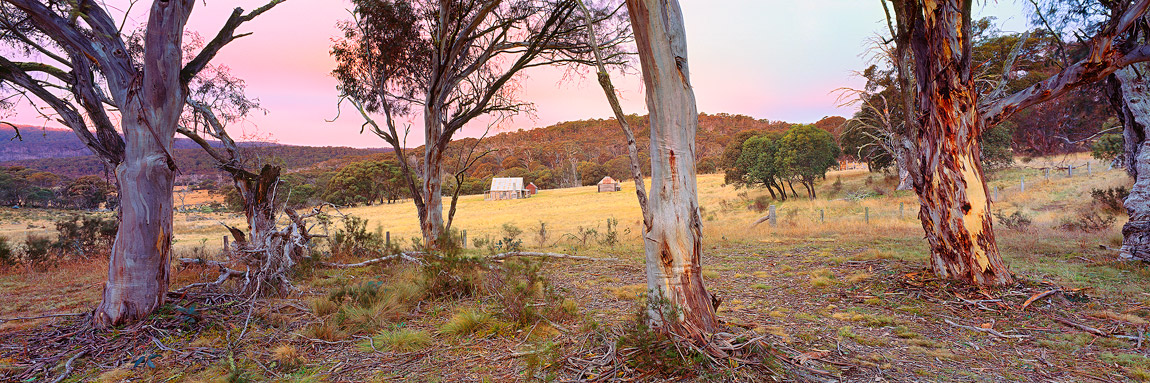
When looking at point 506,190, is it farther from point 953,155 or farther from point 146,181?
point 953,155

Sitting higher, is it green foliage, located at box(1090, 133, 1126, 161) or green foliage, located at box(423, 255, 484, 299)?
green foliage, located at box(1090, 133, 1126, 161)

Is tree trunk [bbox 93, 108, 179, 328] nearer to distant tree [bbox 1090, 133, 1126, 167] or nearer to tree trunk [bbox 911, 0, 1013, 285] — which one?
tree trunk [bbox 911, 0, 1013, 285]

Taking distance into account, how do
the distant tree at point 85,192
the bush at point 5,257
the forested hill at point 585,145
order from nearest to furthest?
the bush at point 5,257 < the distant tree at point 85,192 < the forested hill at point 585,145

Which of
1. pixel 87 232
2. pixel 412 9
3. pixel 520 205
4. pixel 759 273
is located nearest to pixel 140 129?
pixel 412 9

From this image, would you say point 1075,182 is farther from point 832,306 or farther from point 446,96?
point 446,96

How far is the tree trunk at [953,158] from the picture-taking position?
5.71 meters

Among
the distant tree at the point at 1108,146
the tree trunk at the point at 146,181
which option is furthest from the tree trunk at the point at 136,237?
the distant tree at the point at 1108,146

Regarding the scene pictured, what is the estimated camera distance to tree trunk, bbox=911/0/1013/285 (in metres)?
5.71

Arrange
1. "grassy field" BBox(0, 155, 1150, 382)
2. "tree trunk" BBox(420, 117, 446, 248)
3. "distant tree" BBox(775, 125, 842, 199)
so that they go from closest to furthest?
"grassy field" BBox(0, 155, 1150, 382) → "tree trunk" BBox(420, 117, 446, 248) → "distant tree" BBox(775, 125, 842, 199)

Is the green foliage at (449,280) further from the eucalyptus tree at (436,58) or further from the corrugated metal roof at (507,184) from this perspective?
the corrugated metal roof at (507,184)

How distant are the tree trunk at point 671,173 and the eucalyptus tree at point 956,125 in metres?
4.24

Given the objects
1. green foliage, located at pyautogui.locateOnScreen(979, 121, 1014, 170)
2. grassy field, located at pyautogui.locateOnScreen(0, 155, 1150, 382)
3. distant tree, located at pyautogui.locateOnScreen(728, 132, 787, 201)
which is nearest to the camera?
grassy field, located at pyautogui.locateOnScreen(0, 155, 1150, 382)

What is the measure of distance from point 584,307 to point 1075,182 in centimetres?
2927

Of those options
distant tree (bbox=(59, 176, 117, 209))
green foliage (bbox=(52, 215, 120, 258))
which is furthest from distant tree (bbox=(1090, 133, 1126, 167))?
distant tree (bbox=(59, 176, 117, 209))
